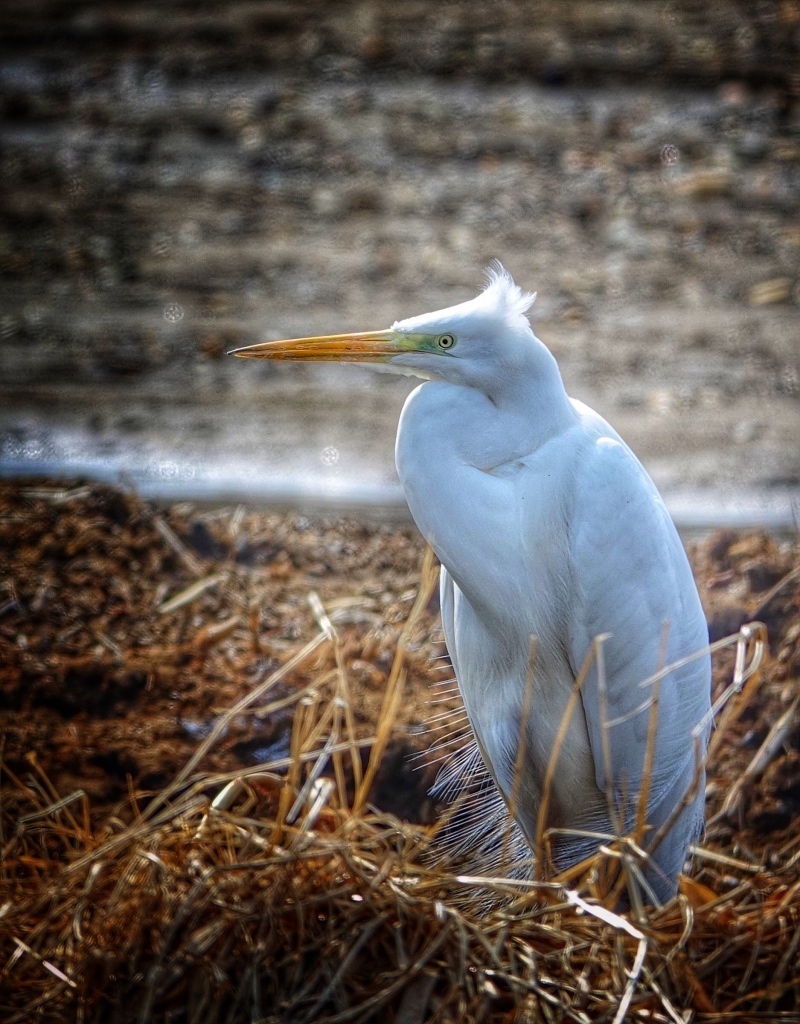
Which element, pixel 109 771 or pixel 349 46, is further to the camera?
pixel 349 46

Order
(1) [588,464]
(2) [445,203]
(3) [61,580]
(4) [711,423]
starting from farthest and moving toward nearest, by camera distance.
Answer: (2) [445,203], (4) [711,423], (3) [61,580], (1) [588,464]

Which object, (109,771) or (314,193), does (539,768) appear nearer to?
(109,771)

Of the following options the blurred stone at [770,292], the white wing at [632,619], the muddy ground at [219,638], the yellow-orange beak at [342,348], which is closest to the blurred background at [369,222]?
the blurred stone at [770,292]

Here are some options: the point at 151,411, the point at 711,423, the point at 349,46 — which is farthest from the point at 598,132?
the point at 151,411

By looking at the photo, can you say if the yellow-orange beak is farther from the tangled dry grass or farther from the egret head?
the tangled dry grass

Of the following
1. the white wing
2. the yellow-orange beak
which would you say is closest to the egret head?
the yellow-orange beak

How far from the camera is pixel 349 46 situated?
662cm

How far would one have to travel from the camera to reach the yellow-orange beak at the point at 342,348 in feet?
5.50

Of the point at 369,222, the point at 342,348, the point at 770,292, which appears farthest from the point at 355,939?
the point at 369,222

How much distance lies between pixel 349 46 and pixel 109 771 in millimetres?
5369

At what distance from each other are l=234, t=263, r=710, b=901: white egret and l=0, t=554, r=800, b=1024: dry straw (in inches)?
4.6

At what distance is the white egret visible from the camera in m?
1.67

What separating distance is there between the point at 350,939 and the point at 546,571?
0.61 m

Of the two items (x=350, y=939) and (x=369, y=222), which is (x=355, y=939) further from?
(x=369, y=222)
